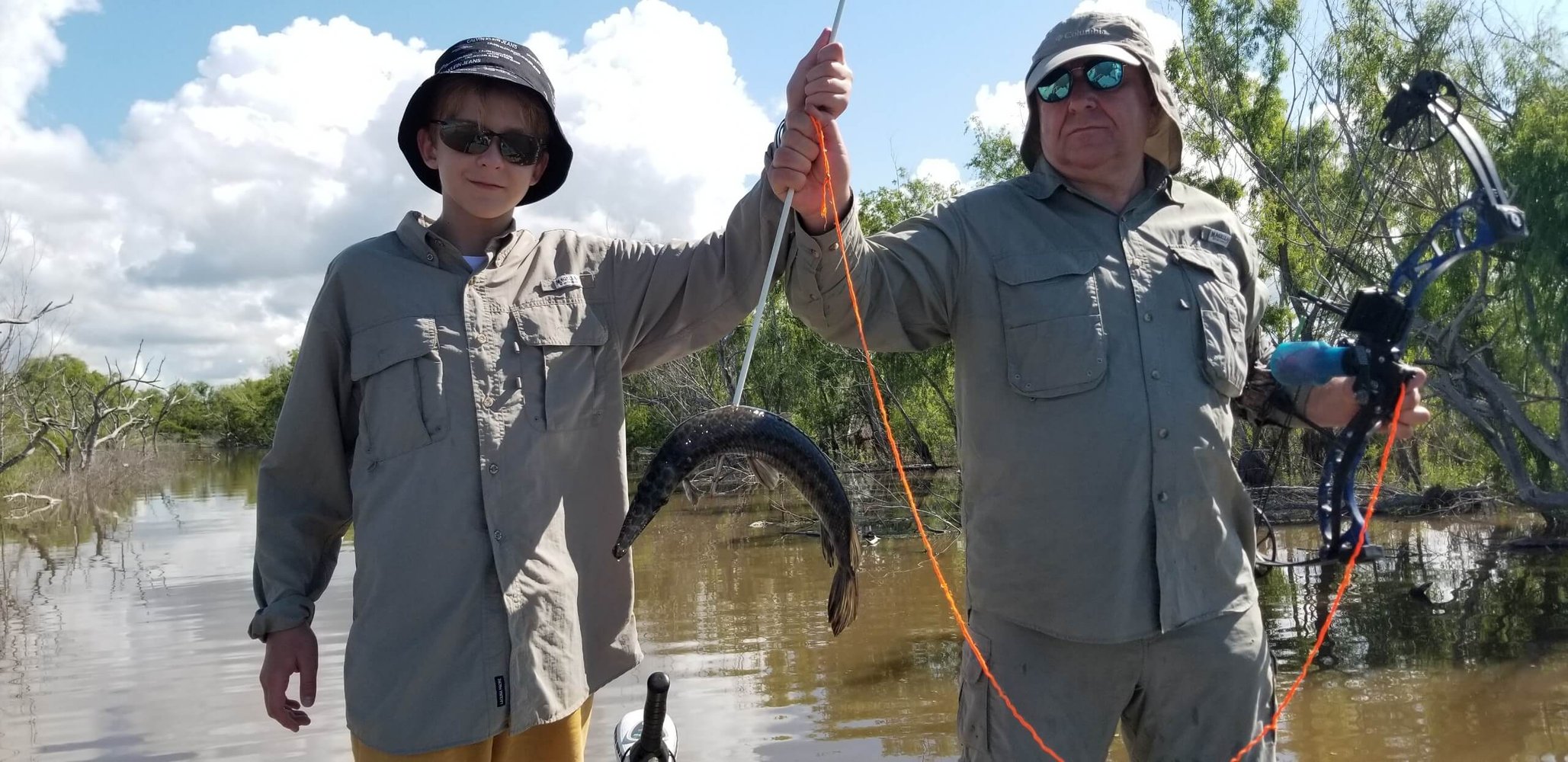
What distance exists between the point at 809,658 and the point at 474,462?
23.5ft

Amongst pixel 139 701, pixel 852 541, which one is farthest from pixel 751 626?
pixel 852 541

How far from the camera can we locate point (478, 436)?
255 centimetres

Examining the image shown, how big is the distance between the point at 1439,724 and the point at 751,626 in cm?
599

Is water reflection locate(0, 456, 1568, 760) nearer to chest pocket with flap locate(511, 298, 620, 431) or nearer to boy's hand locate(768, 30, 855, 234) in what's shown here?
chest pocket with flap locate(511, 298, 620, 431)

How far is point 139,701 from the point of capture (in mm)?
8789

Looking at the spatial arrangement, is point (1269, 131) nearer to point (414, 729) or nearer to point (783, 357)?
point (783, 357)

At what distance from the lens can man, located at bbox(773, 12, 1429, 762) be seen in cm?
260

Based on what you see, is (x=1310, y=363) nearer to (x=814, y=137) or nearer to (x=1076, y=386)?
(x=1076, y=386)

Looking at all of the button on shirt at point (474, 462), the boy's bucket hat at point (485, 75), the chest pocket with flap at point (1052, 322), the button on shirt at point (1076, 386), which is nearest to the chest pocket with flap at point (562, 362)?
the button on shirt at point (474, 462)

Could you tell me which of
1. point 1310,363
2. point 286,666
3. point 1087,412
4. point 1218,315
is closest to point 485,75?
point 286,666

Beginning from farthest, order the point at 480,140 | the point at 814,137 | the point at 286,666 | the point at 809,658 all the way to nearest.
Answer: the point at 809,658, the point at 480,140, the point at 286,666, the point at 814,137

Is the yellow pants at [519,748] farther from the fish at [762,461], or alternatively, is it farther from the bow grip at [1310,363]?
the bow grip at [1310,363]

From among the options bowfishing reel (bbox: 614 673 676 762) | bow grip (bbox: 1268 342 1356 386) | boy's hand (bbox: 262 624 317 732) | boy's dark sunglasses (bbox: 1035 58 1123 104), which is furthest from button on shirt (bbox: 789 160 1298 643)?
boy's hand (bbox: 262 624 317 732)

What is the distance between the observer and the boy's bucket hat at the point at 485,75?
2687 mm
